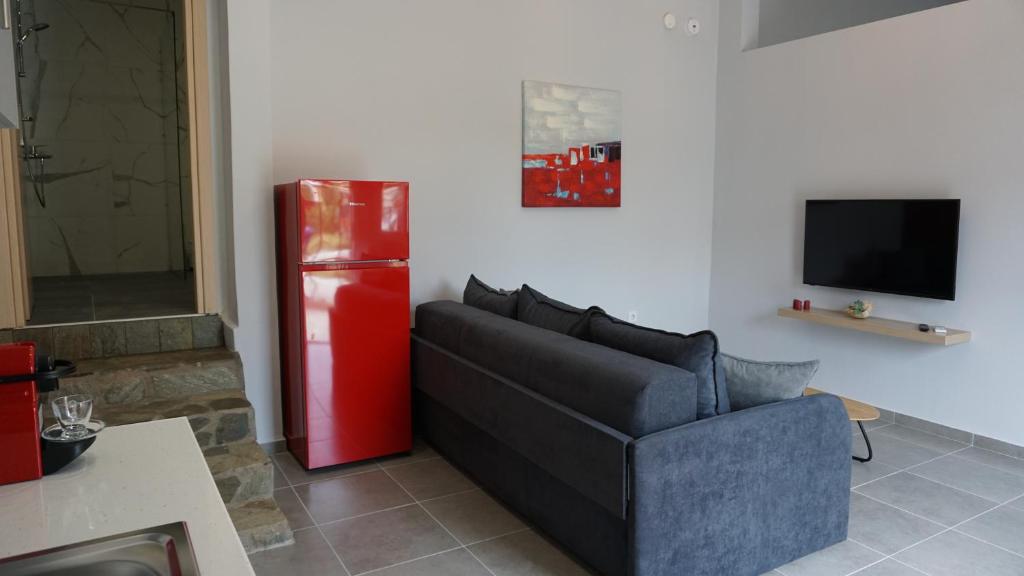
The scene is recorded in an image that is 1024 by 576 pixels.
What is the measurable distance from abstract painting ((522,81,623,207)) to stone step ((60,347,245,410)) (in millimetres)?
2304

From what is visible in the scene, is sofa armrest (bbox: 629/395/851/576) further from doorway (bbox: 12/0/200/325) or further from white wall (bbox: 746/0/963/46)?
doorway (bbox: 12/0/200/325)

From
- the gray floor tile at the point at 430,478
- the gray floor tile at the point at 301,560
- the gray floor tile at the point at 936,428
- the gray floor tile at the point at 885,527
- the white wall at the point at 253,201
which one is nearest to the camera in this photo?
the gray floor tile at the point at 301,560

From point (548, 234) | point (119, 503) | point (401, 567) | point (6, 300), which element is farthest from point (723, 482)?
point (6, 300)

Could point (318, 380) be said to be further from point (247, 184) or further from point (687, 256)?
point (687, 256)

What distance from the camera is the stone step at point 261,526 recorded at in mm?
2963

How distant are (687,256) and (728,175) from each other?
0.74 metres

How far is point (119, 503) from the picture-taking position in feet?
4.29

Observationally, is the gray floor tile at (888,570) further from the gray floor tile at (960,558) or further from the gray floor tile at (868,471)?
the gray floor tile at (868,471)

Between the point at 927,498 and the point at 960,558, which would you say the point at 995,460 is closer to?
the point at 927,498

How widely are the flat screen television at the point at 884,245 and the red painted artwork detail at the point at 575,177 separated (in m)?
1.44

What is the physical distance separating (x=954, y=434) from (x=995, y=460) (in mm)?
337

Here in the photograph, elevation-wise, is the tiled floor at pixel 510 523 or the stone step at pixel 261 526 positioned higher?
the stone step at pixel 261 526

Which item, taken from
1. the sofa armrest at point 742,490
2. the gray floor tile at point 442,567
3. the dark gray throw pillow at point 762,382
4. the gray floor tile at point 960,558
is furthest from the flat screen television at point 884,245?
the gray floor tile at point 442,567

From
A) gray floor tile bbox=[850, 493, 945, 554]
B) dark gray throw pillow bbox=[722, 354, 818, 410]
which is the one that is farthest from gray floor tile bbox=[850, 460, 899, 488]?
dark gray throw pillow bbox=[722, 354, 818, 410]
